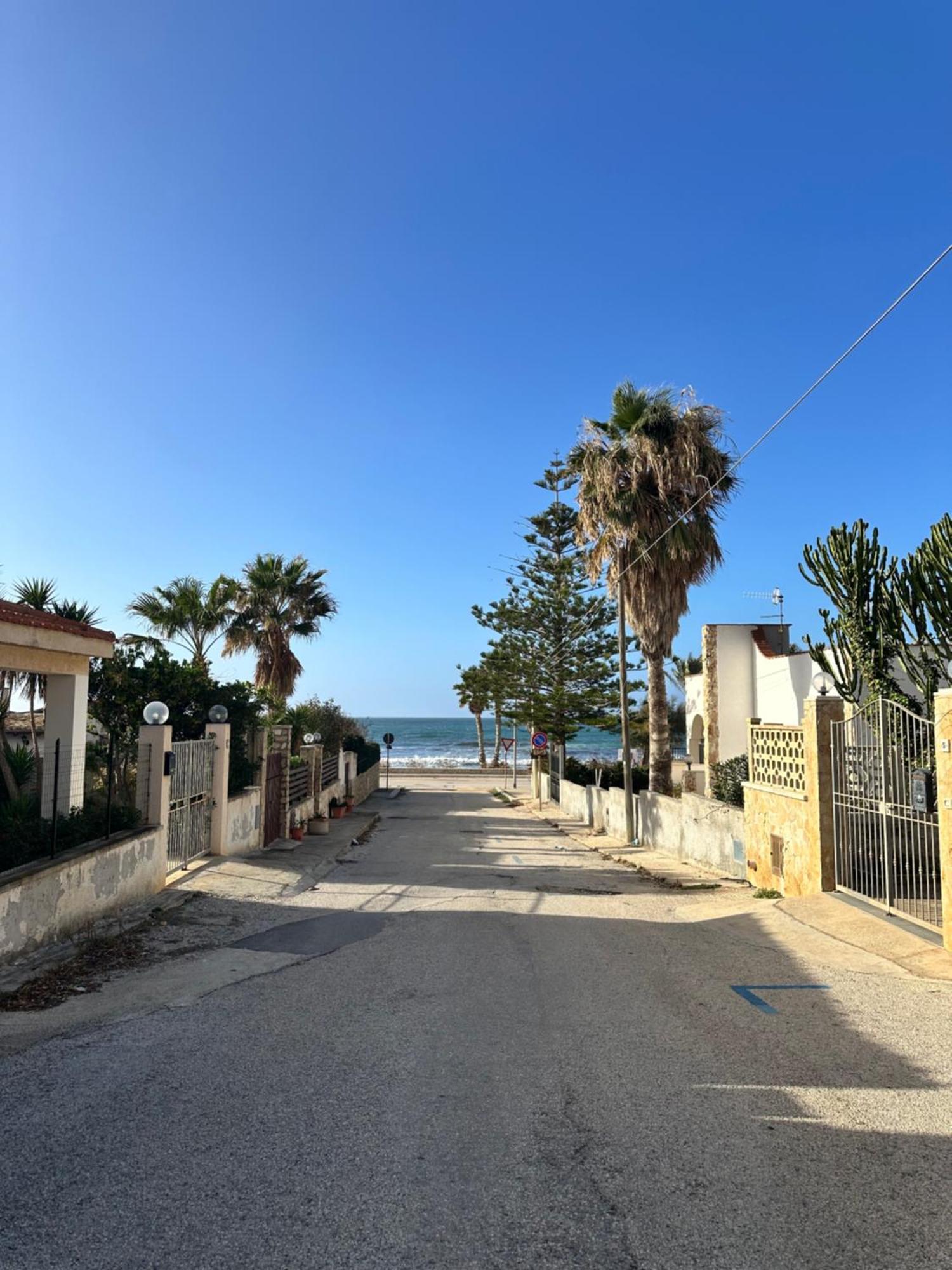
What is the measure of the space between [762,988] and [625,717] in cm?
1509

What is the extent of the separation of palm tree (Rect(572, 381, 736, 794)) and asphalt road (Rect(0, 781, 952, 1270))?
14683 millimetres

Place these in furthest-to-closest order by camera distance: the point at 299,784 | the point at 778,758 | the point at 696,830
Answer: the point at 299,784
the point at 696,830
the point at 778,758

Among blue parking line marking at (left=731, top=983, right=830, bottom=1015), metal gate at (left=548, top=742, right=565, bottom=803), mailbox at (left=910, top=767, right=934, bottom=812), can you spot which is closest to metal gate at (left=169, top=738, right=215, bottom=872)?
blue parking line marking at (left=731, top=983, right=830, bottom=1015)

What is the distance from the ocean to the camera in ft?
290

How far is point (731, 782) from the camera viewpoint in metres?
16.9

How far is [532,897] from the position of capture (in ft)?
39.6

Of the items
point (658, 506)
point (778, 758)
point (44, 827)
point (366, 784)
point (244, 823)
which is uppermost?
point (658, 506)

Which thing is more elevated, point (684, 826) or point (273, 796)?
point (273, 796)

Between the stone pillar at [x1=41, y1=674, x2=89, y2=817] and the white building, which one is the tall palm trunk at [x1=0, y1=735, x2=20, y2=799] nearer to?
the stone pillar at [x1=41, y1=674, x2=89, y2=817]

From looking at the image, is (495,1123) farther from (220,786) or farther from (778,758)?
(220,786)

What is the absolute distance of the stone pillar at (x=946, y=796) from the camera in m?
7.26

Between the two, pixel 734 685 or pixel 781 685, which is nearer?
pixel 781 685

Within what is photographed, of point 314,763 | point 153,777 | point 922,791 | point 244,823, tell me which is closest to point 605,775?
point 314,763

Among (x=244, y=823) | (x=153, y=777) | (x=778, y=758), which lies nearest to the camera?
(x=153, y=777)
